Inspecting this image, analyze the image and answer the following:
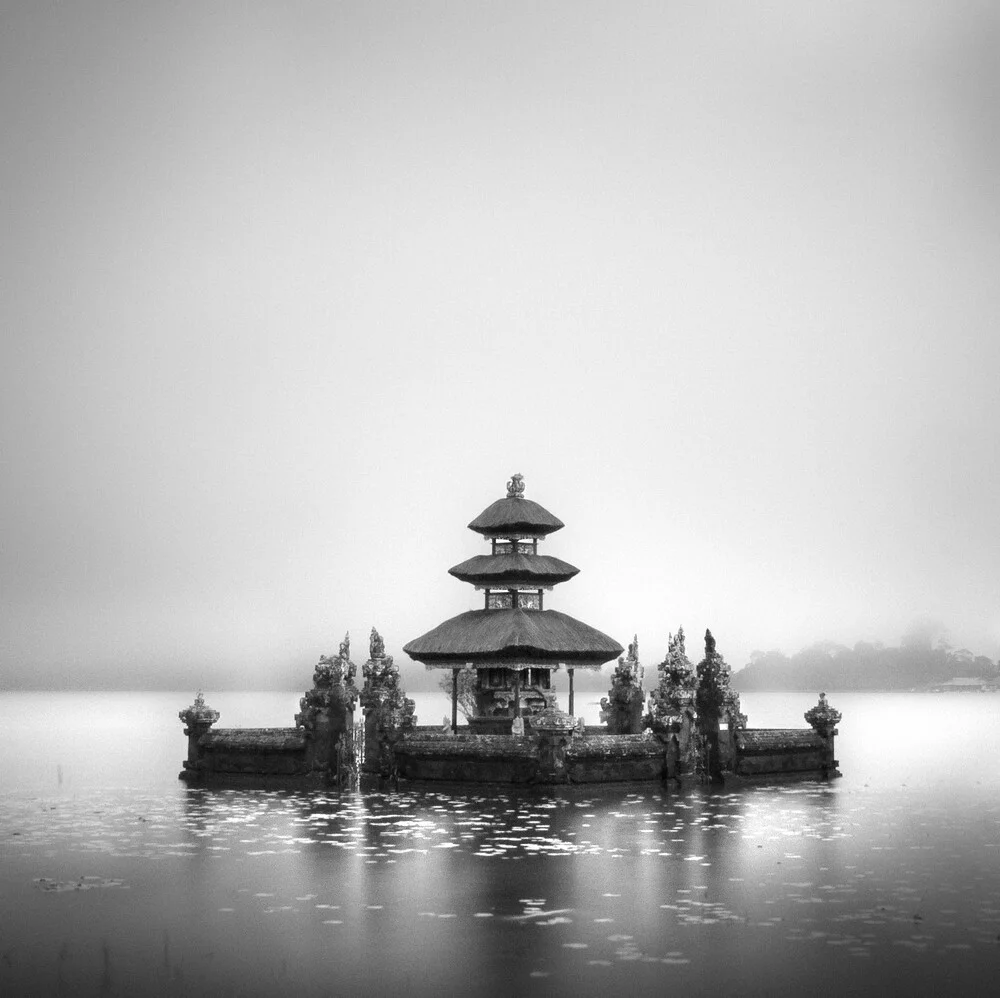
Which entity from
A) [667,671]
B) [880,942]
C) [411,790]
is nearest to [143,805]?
[411,790]

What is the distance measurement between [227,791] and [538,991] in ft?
93.2

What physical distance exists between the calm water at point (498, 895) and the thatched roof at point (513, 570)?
11.1 metres

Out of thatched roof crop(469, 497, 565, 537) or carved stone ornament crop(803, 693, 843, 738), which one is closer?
carved stone ornament crop(803, 693, 843, 738)

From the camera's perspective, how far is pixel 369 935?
1775 centimetres

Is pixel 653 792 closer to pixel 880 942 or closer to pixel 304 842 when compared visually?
pixel 304 842

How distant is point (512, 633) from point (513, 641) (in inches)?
20.6

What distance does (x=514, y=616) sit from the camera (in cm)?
4800

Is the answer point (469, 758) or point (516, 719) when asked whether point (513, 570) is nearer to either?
point (516, 719)

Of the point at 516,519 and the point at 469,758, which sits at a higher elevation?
the point at 516,519

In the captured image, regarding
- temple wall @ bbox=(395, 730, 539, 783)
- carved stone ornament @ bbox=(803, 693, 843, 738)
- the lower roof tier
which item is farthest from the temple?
carved stone ornament @ bbox=(803, 693, 843, 738)

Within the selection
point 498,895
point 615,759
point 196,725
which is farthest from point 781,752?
point 498,895

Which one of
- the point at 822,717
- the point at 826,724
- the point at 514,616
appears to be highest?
the point at 514,616

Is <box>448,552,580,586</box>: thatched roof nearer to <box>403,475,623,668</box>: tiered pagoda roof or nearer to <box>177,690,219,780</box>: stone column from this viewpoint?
<box>403,475,623,668</box>: tiered pagoda roof

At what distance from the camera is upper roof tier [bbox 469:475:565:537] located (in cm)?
5009
